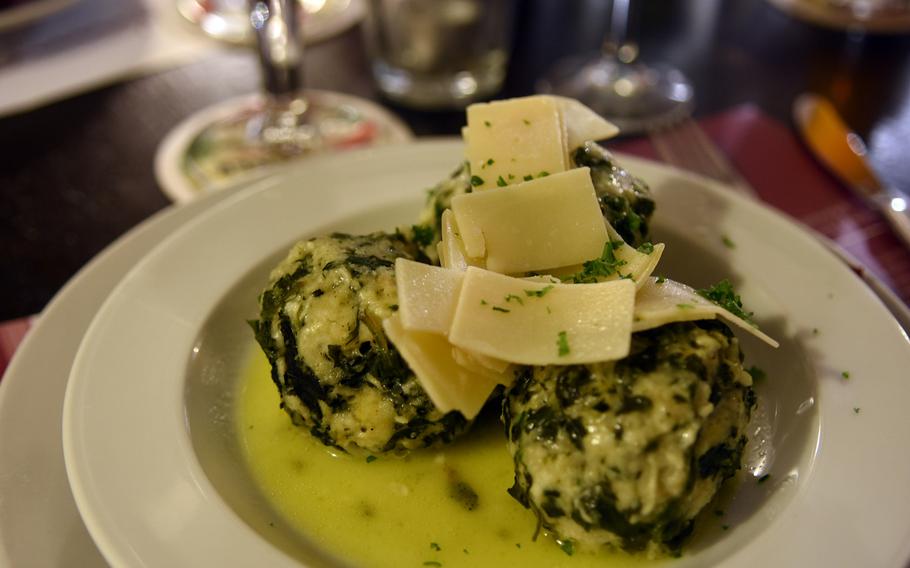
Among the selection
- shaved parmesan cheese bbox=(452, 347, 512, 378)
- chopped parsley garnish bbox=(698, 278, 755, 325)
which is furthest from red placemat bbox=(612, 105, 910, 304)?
shaved parmesan cheese bbox=(452, 347, 512, 378)

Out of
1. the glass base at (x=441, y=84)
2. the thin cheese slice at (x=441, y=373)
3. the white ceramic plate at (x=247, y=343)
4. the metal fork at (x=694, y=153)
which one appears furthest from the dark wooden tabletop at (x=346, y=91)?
the thin cheese slice at (x=441, y=373)

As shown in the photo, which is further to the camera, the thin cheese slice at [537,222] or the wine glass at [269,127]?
the wine glass at [269,127]

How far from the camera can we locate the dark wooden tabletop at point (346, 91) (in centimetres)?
322

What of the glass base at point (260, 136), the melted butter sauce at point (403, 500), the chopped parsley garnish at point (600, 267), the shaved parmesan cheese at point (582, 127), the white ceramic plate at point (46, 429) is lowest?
the glass base at point (260, 136)

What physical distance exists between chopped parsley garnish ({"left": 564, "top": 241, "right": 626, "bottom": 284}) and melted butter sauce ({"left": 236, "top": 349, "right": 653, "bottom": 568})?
50cm

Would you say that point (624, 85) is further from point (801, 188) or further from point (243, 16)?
point (243, 16)

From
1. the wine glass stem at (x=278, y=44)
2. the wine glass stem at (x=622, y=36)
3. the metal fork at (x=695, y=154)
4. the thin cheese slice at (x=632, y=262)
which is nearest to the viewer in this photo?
the thin cheese slice at (x=632, y=262)

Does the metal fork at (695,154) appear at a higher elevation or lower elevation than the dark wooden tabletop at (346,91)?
higher

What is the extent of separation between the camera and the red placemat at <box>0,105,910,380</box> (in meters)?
2.78

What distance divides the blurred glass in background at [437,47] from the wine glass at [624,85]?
15.0 inches

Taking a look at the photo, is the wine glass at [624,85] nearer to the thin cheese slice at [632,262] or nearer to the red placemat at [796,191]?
the red placemat at [796,191]

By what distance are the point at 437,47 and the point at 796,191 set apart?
1.86 m

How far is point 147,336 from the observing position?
2080 mm

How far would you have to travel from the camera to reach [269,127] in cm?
388
